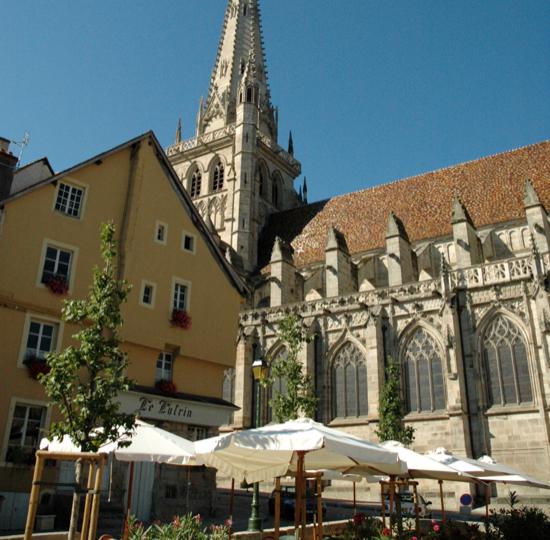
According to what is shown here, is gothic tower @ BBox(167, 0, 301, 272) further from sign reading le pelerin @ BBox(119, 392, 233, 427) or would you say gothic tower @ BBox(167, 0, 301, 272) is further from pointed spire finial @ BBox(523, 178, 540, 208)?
sign reading le pelerin @ BBox(119, 392, 233, 427)

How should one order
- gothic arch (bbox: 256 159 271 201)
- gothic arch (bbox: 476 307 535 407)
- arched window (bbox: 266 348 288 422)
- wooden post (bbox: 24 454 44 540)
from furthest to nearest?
gothic arch (bbox: 256 159 271 201) → arched window (bbox: 266 348 288 422) → gothic arch (bbox: 476 307 535 407) → wooden post (bbox: 24 454 44 540)

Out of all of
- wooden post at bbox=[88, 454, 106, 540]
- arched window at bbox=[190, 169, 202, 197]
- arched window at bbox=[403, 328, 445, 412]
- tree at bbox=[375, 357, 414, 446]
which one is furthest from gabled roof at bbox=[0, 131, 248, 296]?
arched window at bbox=[190, 169, 202, 197]

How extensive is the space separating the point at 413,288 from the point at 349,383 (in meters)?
4.88

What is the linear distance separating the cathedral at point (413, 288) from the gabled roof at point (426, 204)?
10 centimetres

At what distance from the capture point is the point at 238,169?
1628 inches

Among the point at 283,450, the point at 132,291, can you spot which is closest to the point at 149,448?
the point at 283,450

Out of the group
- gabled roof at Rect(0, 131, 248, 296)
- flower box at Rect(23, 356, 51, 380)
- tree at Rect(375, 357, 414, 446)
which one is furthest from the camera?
tree at Rect(375, 357, 414, 446)

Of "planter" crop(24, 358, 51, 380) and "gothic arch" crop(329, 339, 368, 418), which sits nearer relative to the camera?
"planter" crop(24, 358, 51, 380)

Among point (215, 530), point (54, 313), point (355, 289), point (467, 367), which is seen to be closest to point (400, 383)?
point (467, 367)

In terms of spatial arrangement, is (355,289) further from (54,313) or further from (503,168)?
(54,313)

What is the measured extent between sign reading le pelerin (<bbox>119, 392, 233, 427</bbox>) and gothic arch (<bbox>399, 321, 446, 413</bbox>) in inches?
368

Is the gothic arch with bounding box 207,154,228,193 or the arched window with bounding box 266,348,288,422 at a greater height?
the gothic arch with bounding box 207,154,228,193

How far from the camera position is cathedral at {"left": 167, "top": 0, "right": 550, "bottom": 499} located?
21.3 m

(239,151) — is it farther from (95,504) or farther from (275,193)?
(95,504)
